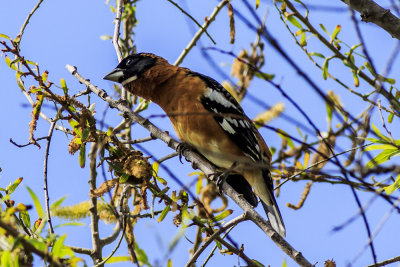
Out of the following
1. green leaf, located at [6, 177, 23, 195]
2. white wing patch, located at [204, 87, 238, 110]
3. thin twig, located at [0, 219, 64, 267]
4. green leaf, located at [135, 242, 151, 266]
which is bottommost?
thin twig, located at [0, 219, 64, 267]

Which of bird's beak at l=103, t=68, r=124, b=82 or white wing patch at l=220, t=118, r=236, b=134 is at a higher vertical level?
bird's beak at l=103, t=68, r=124, b=82

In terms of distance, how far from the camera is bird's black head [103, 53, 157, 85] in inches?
185

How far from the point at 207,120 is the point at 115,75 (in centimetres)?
93

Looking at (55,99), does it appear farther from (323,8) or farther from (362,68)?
(362,68)

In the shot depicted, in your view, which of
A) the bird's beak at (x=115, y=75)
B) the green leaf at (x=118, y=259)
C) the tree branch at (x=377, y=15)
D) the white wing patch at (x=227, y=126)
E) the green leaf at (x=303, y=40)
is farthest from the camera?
the bird's beak at (x=115, y=75)

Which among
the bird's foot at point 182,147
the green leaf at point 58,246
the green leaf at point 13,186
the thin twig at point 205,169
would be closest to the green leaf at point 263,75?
the thin twig at point 205,169

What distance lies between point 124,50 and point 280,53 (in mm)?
3872

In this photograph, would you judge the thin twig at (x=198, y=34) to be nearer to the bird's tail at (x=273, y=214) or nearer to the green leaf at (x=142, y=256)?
the bird's tail at (x=273, y=214)

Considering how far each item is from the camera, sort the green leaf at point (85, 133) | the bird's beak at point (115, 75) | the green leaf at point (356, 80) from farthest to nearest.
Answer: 1. the bird's beak at point (115, 75)
2. the green leaf at point (356, 80)
3. the green leaf at point (85, 133)

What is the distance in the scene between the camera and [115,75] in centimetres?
477

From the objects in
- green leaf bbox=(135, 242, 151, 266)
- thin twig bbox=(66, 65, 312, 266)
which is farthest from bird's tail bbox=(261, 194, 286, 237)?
green leaf bbox=(135, 242, 151, 266)

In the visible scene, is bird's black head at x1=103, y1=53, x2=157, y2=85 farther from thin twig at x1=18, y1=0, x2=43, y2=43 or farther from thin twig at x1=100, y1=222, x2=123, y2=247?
thin twig at x1=100, y1=222, x2=123, y2=247

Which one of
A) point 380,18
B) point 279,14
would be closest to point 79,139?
point 279,14

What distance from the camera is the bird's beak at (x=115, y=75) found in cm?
474
